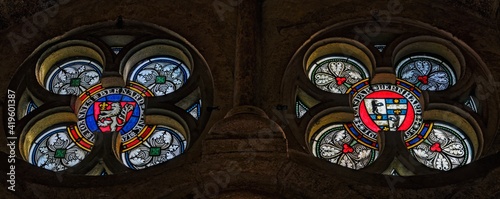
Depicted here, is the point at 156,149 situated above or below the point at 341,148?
above

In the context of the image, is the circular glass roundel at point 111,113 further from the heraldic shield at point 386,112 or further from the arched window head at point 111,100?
the heraldic shield at point 386,112

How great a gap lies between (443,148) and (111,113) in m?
3.44

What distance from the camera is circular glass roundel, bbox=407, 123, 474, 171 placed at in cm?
1098

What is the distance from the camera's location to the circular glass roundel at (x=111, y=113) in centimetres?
1134

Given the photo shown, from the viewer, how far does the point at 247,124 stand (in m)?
9.46

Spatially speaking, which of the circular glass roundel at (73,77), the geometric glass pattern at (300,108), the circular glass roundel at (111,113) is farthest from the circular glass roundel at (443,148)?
the circular glass roundel at (73,77)

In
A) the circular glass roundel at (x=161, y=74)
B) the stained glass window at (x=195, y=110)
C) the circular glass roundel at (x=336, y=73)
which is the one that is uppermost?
the circular glass roundel at (x=161, y=74)

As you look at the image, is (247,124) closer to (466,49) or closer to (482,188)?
(482,188)

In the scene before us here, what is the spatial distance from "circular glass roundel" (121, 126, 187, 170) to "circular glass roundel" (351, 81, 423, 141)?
6.06ft

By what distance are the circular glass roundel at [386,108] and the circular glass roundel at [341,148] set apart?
0.56 ft

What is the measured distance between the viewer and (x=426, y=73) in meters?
11.9

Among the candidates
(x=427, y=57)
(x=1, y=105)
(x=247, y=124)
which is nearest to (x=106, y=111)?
(x=1, y=105)

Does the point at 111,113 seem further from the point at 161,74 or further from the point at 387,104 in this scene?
the point at 387,104

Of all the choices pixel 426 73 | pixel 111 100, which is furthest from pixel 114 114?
pixel 426 73
